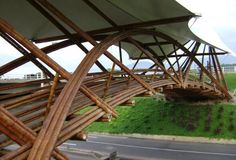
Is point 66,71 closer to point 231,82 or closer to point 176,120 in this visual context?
point 176,120

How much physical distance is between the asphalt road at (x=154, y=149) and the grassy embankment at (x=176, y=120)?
1594mm

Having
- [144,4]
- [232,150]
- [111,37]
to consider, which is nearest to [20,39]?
[111,37]

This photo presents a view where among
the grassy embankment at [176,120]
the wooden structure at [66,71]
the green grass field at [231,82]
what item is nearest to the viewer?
the wooden structure at [66,71]

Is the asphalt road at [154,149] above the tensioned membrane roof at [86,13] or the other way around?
the other way around

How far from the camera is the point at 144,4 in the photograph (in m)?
16.6

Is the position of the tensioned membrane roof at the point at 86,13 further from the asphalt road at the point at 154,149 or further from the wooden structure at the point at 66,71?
the asphalt road at the point at 154,149

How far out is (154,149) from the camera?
32.0 metres

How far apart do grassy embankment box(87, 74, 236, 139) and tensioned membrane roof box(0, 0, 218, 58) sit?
1756cm

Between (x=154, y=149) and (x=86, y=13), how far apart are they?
17.8 meters

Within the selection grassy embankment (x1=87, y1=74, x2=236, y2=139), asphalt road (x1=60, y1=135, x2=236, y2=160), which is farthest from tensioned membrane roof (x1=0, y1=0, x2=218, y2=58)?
grassy embankment (x1=87, y1=74, x2=236, y2=139)

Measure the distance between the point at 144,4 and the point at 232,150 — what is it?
1834cm

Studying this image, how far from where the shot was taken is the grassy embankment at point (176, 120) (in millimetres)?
35312

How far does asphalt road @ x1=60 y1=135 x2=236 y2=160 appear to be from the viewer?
2842 cm

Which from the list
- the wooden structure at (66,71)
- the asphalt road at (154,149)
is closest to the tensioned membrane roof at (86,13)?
the wooden structure at (66,71)
